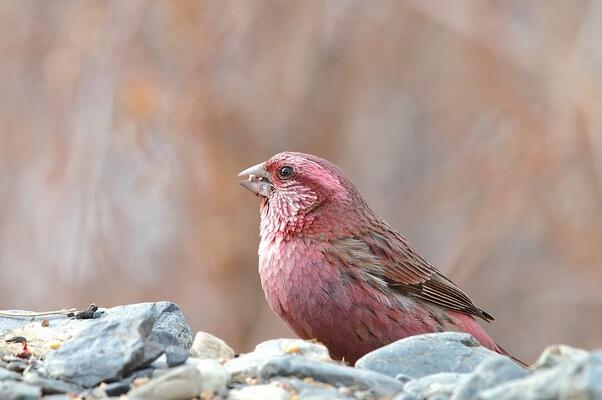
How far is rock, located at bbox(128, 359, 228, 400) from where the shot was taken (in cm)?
516

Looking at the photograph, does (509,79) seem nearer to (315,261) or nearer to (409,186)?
(409,186)

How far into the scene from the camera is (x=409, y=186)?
16703 mm

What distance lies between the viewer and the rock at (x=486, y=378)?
4746mm

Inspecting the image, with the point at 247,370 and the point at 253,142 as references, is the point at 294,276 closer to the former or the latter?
the point at 247,370

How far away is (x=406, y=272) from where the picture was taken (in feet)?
26.1

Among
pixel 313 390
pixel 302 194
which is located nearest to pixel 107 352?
pixel 313 390

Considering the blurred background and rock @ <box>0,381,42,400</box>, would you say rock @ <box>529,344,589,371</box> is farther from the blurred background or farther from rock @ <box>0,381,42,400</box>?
the blurred background

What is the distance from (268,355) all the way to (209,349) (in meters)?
0.57

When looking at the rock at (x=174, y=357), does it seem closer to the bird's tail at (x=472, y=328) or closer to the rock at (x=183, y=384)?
the rock at (x=183, y=384)

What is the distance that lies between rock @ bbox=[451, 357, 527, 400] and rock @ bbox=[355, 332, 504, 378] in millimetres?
827

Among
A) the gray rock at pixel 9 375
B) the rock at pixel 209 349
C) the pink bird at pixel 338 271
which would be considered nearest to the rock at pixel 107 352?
the gray rock at pixel 9 375

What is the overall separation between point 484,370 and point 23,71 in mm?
11054

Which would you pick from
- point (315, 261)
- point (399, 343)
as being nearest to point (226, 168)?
point (315, 261)

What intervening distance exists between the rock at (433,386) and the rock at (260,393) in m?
0.48
